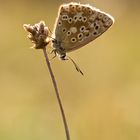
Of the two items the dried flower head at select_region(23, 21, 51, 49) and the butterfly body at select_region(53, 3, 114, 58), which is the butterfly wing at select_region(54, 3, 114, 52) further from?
the dried flower head at select_region(23, 21, 51, 49)

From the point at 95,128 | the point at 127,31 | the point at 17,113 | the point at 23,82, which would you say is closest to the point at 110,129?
the point at 95,128

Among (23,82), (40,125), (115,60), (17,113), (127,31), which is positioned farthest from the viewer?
(127,31)

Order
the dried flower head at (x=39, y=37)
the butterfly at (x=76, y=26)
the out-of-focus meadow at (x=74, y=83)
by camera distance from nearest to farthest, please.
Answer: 1. the dried flower head at (x=39, y=37)
2. the butterfly at (x=76, y=26)
3. the out-of-focus meadow at (x=74, y=83)

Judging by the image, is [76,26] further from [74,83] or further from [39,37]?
[74,83]

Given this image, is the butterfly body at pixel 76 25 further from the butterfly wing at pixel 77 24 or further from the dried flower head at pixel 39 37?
the dried flower head at pixel 39 37

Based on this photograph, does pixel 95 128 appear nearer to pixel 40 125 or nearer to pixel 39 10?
pixel 40 125

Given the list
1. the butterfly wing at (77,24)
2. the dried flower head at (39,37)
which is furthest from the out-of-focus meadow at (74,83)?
the dried flower head at (39,37)

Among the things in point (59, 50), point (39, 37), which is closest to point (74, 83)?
point (59, 50)
